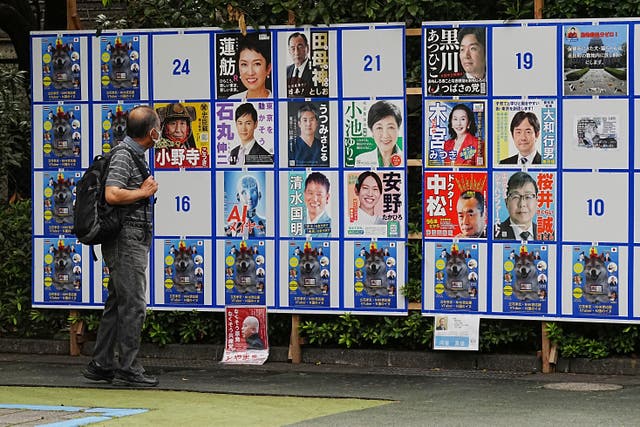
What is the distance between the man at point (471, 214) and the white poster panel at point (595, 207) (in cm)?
66

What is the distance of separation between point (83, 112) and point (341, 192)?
2.43 meters

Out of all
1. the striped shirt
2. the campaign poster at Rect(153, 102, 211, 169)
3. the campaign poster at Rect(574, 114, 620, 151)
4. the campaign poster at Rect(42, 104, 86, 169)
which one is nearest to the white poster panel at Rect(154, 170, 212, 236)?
the campaign poster at Rect(153, 102, 211, 169)

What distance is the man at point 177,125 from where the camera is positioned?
11727mm

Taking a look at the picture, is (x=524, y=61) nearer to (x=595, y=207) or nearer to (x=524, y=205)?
(x=524, y=205)

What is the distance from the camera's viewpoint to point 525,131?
10.9m

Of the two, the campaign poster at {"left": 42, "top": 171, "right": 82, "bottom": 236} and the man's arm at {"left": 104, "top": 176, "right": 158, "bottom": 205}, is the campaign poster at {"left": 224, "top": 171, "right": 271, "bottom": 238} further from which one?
the man's arm at {"left": 104, "top": 176, "right": 158, "bottom": 205}

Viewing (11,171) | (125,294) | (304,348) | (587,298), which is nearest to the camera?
(125,294)

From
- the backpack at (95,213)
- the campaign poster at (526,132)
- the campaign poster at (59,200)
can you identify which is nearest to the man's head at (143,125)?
the backpack at (95,213)

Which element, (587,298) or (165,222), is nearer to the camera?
(587,298)

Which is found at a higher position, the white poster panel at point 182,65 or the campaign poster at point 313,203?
the white poster panel at point 182,65

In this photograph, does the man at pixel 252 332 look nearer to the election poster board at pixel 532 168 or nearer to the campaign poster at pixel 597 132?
the election poster board at pixel 532 168

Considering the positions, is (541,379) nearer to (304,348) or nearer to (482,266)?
(482,266)

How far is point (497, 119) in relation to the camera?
11000mm

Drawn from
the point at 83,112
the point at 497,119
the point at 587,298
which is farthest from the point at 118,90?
the point at 587,298
